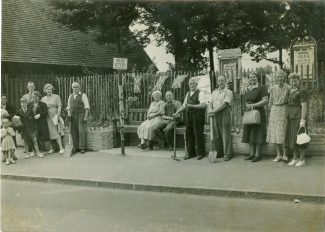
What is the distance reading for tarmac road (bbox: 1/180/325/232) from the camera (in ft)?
21.2

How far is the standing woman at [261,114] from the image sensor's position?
10.8 metres

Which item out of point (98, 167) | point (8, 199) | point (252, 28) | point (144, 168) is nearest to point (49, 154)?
point (98, 167)

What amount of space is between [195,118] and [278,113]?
2.00 metres

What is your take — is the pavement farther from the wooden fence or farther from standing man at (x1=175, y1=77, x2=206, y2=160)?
the wooden fence

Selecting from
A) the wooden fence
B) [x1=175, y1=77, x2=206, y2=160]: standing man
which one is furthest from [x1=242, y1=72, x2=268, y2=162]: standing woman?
the wooden fence

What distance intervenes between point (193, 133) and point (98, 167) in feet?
7.68

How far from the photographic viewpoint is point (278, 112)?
1047 cm

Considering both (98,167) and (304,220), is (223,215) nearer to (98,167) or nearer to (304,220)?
(304,220)

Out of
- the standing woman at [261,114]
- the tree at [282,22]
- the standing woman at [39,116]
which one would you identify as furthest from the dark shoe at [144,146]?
the tree at [282,22]

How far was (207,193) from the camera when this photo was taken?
8523mm

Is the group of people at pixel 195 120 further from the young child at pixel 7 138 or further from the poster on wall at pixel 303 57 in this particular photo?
the poster on wall at pixel 303 57

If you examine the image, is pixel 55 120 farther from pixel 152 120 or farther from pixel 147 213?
pixel 147 213

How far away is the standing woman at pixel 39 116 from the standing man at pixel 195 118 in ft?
12.3

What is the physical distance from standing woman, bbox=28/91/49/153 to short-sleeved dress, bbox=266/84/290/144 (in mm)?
5965
